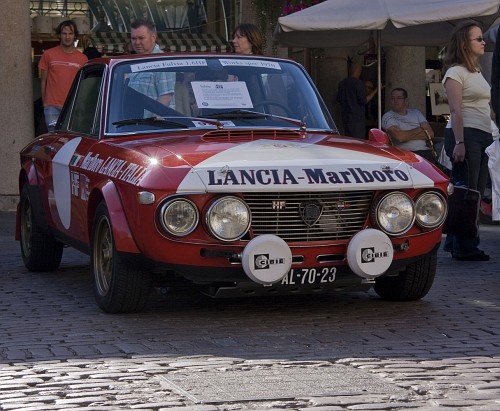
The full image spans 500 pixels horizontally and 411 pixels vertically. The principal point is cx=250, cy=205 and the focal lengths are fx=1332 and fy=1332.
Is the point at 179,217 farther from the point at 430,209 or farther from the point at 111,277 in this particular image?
the point at 430,209

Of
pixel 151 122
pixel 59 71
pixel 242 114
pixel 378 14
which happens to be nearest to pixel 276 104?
pixel 242 114

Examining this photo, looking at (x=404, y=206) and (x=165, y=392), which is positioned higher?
(x=404, y=206)

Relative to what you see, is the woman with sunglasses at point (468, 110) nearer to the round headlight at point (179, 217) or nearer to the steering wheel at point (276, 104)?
the steering wheel at point (276, 104)

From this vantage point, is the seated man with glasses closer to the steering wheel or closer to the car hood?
the steering wheel

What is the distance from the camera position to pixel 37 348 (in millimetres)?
6723

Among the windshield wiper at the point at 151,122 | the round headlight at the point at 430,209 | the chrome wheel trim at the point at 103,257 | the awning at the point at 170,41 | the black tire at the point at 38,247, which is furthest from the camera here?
the awning at the point at 170,41

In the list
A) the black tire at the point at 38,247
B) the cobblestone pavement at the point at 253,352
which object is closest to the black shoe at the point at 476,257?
the cobblestone pavement at the point at 253,352

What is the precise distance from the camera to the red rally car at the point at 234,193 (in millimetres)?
7176

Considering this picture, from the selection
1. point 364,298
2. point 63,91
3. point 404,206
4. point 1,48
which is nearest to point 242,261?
point 404,206

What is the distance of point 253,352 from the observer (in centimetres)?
653

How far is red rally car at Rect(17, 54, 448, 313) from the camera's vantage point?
7176mm

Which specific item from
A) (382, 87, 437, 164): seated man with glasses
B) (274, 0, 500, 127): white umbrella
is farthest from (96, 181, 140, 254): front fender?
(382, 87, 437, 164): seated man with glasses

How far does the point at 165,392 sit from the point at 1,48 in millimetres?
11241

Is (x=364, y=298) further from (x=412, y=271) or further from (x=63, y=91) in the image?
(x=63, y=91)
